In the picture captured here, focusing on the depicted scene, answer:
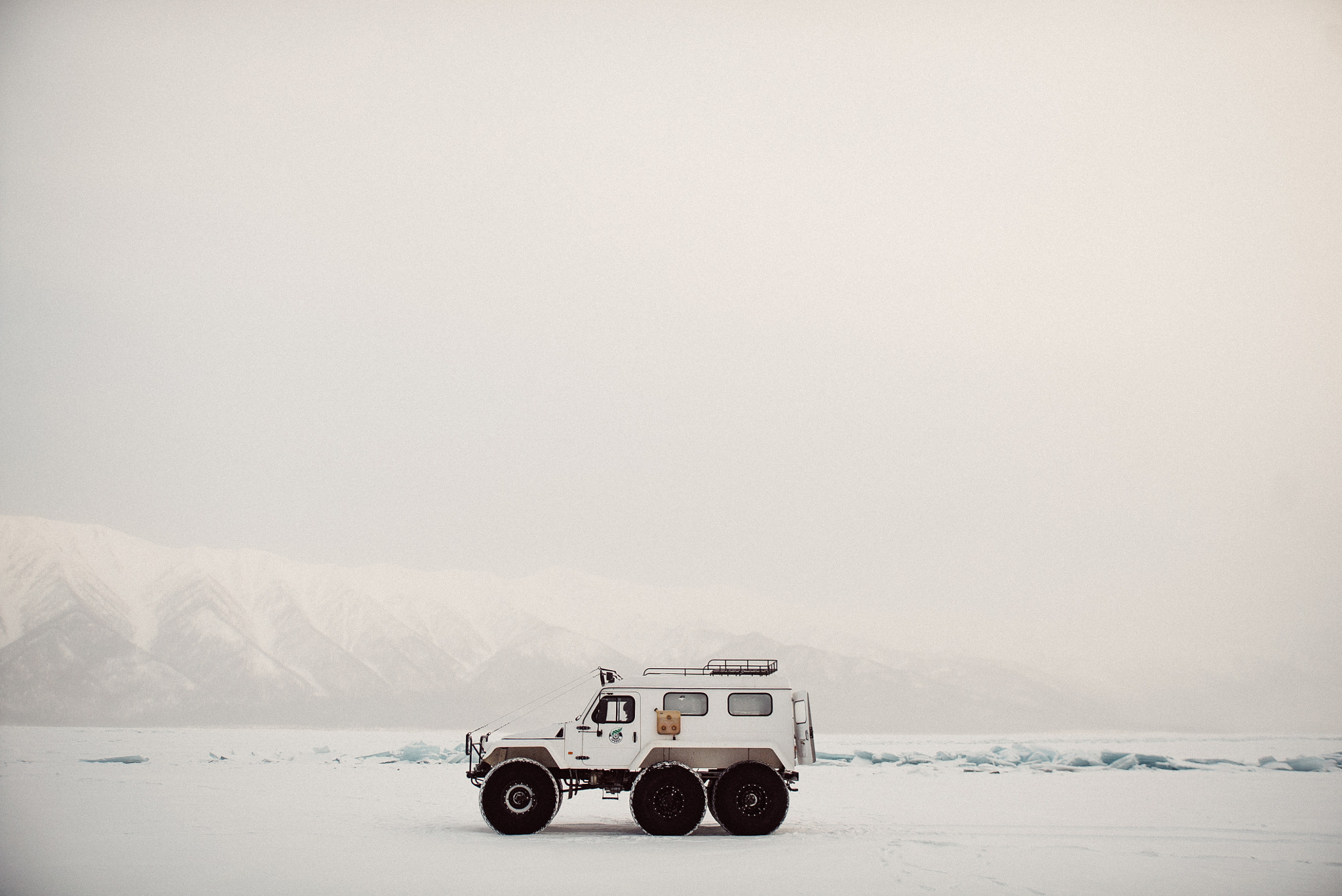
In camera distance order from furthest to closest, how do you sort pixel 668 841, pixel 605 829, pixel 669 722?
pixel 605 829 < pixel 669 722 < pixel 668 841

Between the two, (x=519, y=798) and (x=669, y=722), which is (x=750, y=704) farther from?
(x=519, y=798)

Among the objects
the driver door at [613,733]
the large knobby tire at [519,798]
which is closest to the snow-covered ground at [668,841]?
the large knobby tire at [519,798]

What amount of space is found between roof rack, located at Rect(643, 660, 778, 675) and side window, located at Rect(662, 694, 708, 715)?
49 centimetres

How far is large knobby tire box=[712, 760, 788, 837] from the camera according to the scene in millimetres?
19406

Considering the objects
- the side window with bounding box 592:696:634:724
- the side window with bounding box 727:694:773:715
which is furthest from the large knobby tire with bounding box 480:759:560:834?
the side window with bounding box 727:694:773:715

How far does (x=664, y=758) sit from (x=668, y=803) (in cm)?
80

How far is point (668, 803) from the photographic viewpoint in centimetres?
1938

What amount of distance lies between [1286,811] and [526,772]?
18084 millimetres

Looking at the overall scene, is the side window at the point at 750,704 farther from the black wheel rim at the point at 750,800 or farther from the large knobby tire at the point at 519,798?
the large knobby tire at the point at 519,798

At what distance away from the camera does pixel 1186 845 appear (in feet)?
62.2

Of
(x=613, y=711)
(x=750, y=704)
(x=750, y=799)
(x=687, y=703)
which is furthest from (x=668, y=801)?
(x=750, y=704)

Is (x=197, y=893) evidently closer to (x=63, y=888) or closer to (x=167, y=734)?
(x=63, y=888)

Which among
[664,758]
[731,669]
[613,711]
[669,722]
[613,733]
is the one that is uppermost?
[731,669]

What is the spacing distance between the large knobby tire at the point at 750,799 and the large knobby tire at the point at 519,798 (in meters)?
3.07
